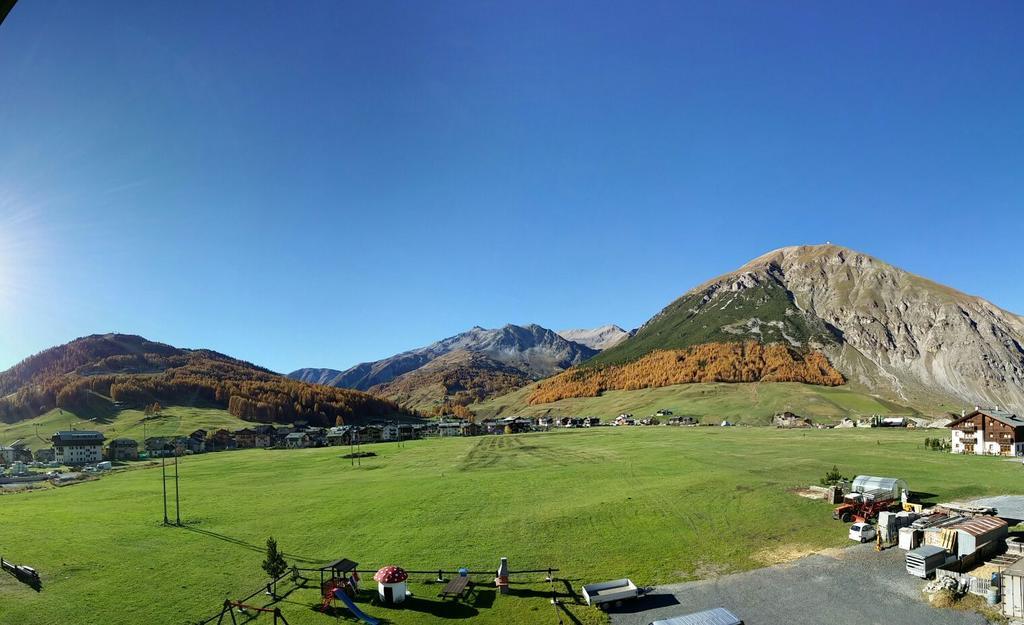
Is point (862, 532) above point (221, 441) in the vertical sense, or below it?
above

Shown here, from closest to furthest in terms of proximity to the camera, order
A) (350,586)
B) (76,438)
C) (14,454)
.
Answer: (350,586)
(14,454)
(76,438)

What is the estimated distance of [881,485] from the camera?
48.6 meters

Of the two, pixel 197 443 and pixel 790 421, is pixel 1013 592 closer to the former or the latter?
pixel 790 421

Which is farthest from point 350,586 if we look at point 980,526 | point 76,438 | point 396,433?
point 396,433

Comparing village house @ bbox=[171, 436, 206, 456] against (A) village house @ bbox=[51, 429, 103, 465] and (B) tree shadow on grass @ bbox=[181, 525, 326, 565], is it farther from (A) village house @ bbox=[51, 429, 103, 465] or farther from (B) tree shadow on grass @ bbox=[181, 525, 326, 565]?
(B) tree shadow on grass @ bbox=[181, 525, 326, 565]

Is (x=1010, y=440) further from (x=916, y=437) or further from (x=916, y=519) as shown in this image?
(x=916, y=519)

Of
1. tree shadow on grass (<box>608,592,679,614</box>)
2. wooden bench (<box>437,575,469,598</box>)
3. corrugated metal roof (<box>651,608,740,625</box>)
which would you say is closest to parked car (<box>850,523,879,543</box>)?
tree shadow on grass (<box>608,592,679,614</box>)

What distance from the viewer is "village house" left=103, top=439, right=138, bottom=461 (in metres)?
145

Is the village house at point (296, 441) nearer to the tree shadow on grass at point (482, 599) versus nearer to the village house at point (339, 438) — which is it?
the village house at point (339, 438)

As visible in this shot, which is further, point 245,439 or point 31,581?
point 245,439

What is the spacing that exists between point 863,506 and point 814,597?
62.3 ft

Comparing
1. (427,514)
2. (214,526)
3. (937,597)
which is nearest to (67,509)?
(214,526)

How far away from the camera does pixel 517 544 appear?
41531 millimetres

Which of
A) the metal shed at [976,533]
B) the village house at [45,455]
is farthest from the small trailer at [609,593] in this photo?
the village house at [45,455]
